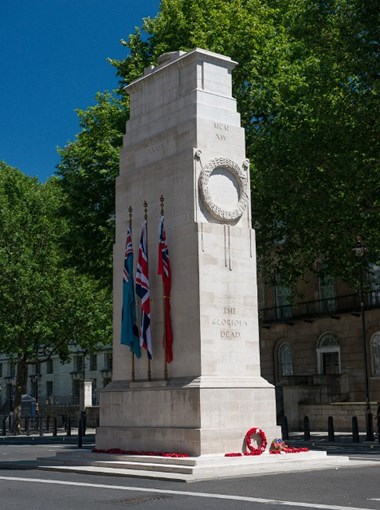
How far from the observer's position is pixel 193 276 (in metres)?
18.4

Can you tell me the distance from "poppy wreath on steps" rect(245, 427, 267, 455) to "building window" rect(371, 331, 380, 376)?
26.0 m

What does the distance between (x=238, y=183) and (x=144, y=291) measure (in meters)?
3.51

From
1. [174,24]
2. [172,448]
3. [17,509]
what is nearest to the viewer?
[17,509]

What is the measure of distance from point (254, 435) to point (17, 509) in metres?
7.41

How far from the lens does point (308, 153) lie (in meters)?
30.6

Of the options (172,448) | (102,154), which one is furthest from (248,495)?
(102,154)

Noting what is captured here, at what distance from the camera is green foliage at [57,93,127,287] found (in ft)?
111

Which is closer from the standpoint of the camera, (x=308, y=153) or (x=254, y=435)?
(x=254, y=435)

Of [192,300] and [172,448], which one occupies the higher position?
[192,300]

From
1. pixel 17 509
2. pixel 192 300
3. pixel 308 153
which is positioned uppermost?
pixel 308 153

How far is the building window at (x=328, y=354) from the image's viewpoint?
147 ft

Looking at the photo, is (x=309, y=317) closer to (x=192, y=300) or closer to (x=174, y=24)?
(x=174, y=24)

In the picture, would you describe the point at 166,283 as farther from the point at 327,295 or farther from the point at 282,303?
the point at 282,303

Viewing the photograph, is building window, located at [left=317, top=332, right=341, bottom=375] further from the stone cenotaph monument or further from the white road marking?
the white road marking
